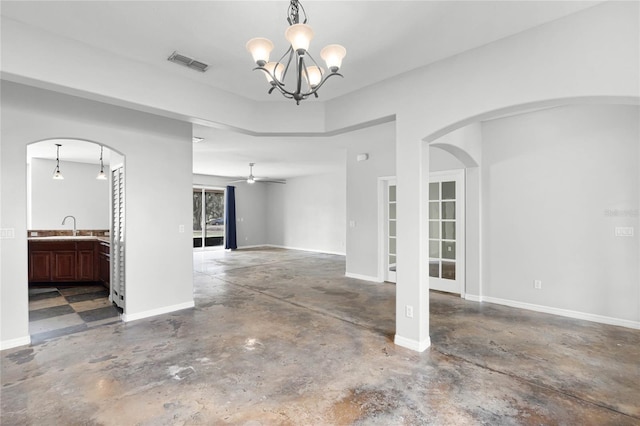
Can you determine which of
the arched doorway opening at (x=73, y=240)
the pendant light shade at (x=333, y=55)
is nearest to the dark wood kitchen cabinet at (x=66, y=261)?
the arched doorway opening at (x=73, y=240)

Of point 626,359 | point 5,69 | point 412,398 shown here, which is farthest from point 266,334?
point 626,359

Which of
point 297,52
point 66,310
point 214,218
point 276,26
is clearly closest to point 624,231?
point 297,52

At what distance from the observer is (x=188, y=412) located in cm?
222

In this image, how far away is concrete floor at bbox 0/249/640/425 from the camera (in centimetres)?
221

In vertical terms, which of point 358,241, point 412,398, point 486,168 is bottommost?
point 412,398

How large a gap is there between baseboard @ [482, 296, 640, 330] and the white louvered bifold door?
5.49 meters

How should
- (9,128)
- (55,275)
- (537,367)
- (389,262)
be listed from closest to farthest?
1. (537,367)
2. (9,128)
3. (55,275)
4. (389,262)

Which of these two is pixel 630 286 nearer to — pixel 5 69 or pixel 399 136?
pixel 399 136

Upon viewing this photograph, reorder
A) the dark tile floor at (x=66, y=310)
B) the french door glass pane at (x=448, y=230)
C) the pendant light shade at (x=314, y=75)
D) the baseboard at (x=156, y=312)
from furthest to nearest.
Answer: the french door glass pane at (x=448, y=230), the baseboard at (x=156, y=312), the dark tile floor at (x=66, y=310), the pendant light shade at (x=314, y=75)

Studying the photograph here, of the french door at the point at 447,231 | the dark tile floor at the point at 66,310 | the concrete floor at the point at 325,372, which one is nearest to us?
the concrete floor at the point at 325,372

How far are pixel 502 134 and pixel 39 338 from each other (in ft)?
21.7

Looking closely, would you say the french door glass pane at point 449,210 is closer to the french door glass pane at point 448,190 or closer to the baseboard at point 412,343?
the french door glass pane at point 448,190

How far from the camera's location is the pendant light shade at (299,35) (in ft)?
6.15

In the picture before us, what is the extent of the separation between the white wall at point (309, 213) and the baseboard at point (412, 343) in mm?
6987
